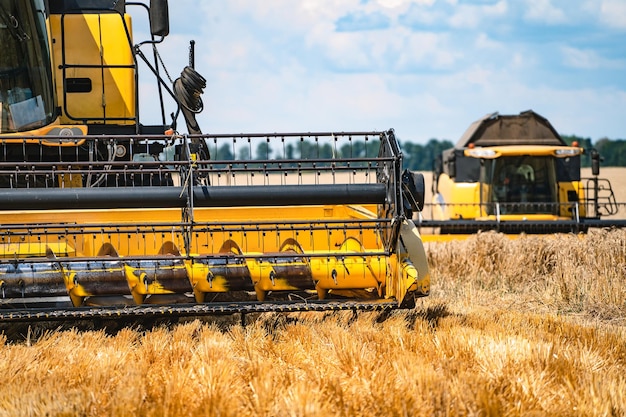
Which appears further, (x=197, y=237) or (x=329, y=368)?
(x=197, y=237)

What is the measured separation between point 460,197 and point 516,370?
11.4 metres

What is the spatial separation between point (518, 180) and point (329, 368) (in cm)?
1157

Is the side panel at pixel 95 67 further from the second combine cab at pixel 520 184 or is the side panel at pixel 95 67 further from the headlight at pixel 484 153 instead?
the headlight at pixel 484 153

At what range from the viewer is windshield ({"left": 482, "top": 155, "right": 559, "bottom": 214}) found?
49.9ft

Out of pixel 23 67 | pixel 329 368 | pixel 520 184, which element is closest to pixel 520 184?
pixel 520 184

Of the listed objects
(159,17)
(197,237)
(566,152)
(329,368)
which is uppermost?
(159,17)

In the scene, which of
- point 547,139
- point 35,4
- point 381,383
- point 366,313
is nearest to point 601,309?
point 366,313

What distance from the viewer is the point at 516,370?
13.8 feet

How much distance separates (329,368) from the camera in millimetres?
4336

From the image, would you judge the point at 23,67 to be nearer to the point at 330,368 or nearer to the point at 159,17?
the point at 159,17

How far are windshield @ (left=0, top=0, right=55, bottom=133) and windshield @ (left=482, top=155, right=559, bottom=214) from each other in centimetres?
956

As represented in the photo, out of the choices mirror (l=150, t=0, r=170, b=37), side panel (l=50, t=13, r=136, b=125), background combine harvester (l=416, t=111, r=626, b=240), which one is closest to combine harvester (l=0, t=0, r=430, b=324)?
mirror (l=150, t=0, r=170, b=37)

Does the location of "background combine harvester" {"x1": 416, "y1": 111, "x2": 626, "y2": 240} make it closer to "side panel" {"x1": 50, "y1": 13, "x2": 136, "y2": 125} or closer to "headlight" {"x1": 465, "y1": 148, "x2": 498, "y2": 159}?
"headlight" {"x1": 465, "y1": 148, "x2": 498, "y2": 159}

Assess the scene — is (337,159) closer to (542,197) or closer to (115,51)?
(115,51)
